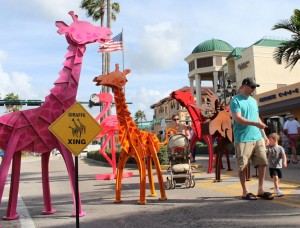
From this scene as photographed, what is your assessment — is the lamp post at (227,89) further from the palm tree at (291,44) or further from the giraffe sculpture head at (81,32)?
the giraffe sculpture head at (81,32)

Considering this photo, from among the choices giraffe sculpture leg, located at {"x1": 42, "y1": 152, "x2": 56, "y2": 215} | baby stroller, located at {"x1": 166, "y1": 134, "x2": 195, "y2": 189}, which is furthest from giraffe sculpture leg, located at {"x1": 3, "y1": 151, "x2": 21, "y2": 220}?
baby stroller, located at {"x1": 166, "y1": 134, "x2": 195, "y2": 189}

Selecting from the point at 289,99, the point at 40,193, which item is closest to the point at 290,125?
the point at 40,193

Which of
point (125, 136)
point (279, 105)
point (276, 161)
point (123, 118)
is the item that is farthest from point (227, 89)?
point (125, 136)

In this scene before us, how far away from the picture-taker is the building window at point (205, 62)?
2387 inches

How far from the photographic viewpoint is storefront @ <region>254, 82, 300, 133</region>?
97.4ft

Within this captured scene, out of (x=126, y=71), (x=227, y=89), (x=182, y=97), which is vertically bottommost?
(x=126, y=71)

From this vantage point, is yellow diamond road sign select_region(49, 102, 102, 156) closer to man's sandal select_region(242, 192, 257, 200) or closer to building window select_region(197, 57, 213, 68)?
man's sandal select_region(242, 192, 257, 200)

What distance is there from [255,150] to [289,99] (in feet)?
82.4

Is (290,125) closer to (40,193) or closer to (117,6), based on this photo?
(40,193)

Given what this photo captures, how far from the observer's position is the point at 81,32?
7.27 meters

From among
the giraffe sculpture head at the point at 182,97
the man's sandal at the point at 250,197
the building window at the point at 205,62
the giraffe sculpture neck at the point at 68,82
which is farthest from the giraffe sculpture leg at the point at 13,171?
the building window at the point at 205,62

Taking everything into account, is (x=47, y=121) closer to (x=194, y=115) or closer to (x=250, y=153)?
(x=250, y=153)

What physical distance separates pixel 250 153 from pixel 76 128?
3.37 meters

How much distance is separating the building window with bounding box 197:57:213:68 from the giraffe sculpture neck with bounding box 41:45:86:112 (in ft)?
180
